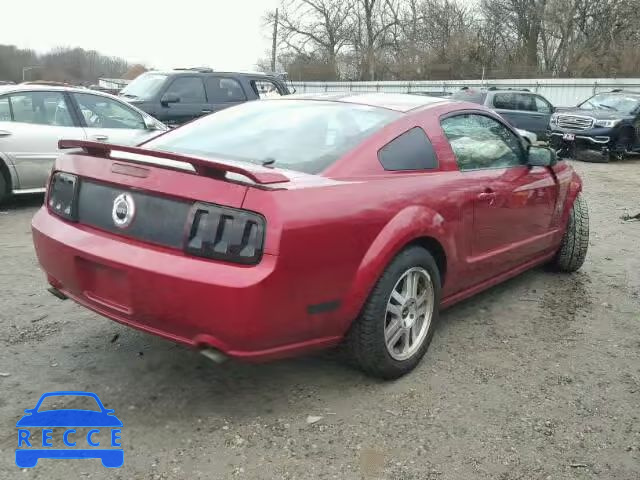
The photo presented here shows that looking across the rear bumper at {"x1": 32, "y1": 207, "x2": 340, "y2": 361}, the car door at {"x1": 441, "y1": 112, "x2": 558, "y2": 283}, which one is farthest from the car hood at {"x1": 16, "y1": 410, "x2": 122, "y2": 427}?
the car door at {"x1": 441, "y1": 112, "x2": 558, "y2": 283}

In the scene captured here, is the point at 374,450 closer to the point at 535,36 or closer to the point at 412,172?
the point at 412,172

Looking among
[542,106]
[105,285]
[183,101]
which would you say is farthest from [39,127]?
[542,106]

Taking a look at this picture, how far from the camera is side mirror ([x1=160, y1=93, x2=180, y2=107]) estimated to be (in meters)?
10.3

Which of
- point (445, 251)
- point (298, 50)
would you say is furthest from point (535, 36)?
point (445, 251)

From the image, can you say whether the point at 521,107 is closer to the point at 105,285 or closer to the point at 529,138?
the point at 529,138

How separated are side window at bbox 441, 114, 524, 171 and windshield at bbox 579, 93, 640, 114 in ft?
38.3

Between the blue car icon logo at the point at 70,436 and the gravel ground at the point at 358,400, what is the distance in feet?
0.16

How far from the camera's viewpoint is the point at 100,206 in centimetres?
281

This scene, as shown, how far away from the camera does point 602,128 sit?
1374 cm

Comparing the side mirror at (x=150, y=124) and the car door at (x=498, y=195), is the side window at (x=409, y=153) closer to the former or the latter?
the car door at (x=498, y=195)

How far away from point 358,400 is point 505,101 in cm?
1434

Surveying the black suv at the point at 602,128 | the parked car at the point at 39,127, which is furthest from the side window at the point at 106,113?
the black suv at the point at 602,128

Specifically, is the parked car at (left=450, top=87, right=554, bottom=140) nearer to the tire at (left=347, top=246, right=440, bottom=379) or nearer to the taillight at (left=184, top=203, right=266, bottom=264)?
the tire at (left=347, top=246, right=440, bottom=379)

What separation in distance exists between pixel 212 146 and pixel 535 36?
34.7 m
